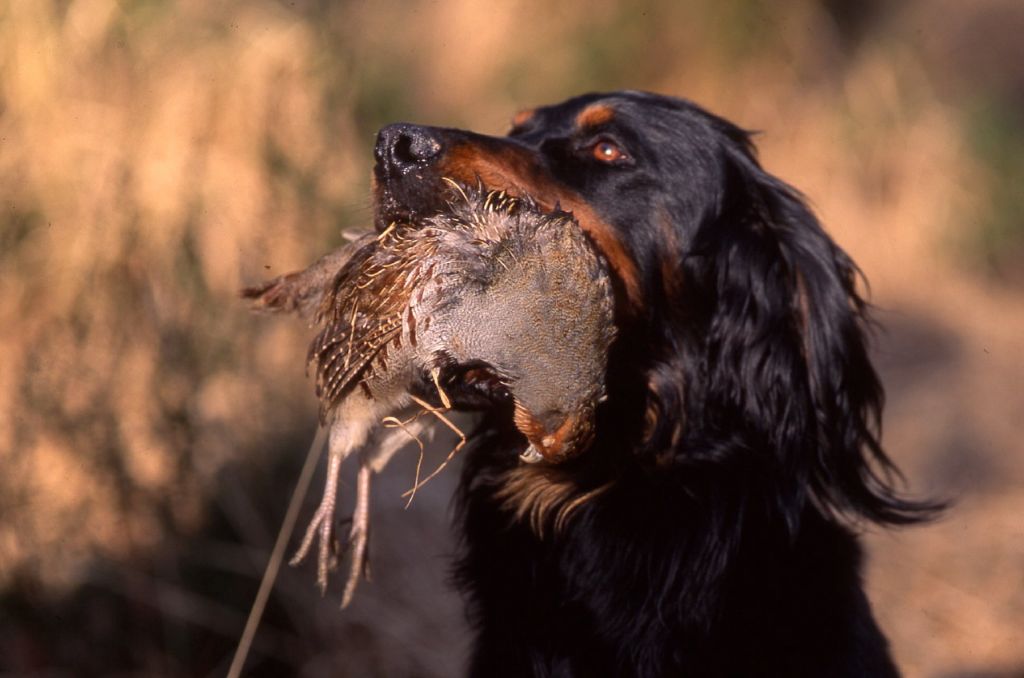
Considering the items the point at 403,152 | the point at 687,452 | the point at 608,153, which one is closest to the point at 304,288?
the point at 403,152

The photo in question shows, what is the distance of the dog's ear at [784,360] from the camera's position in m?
2.83

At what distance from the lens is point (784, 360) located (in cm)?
286

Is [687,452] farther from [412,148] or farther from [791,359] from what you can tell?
[412,148]

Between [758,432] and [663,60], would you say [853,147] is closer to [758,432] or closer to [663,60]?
[663,60]

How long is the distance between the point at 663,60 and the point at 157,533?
4.73 metres

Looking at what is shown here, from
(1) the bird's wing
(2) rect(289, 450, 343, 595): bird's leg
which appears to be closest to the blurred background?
(1) the bird's wing

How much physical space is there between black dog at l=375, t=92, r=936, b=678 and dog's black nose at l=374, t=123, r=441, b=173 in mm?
56

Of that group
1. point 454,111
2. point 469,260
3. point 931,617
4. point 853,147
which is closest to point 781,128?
point 853,147

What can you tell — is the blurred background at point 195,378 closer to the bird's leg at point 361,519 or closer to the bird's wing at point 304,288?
the bird's wing at point 304,288

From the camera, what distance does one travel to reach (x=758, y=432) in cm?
283

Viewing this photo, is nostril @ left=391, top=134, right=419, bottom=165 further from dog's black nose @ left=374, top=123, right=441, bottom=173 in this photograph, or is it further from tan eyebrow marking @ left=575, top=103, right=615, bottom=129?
tan eyebrow marking @ left=575, top=103, right=615, bottom=129

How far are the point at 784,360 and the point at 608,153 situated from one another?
2.04 feet

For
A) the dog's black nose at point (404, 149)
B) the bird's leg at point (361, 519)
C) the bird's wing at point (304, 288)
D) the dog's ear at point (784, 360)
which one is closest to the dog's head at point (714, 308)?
the dog's ear at point (784, 360)

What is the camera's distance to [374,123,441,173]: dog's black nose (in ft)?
8.05
